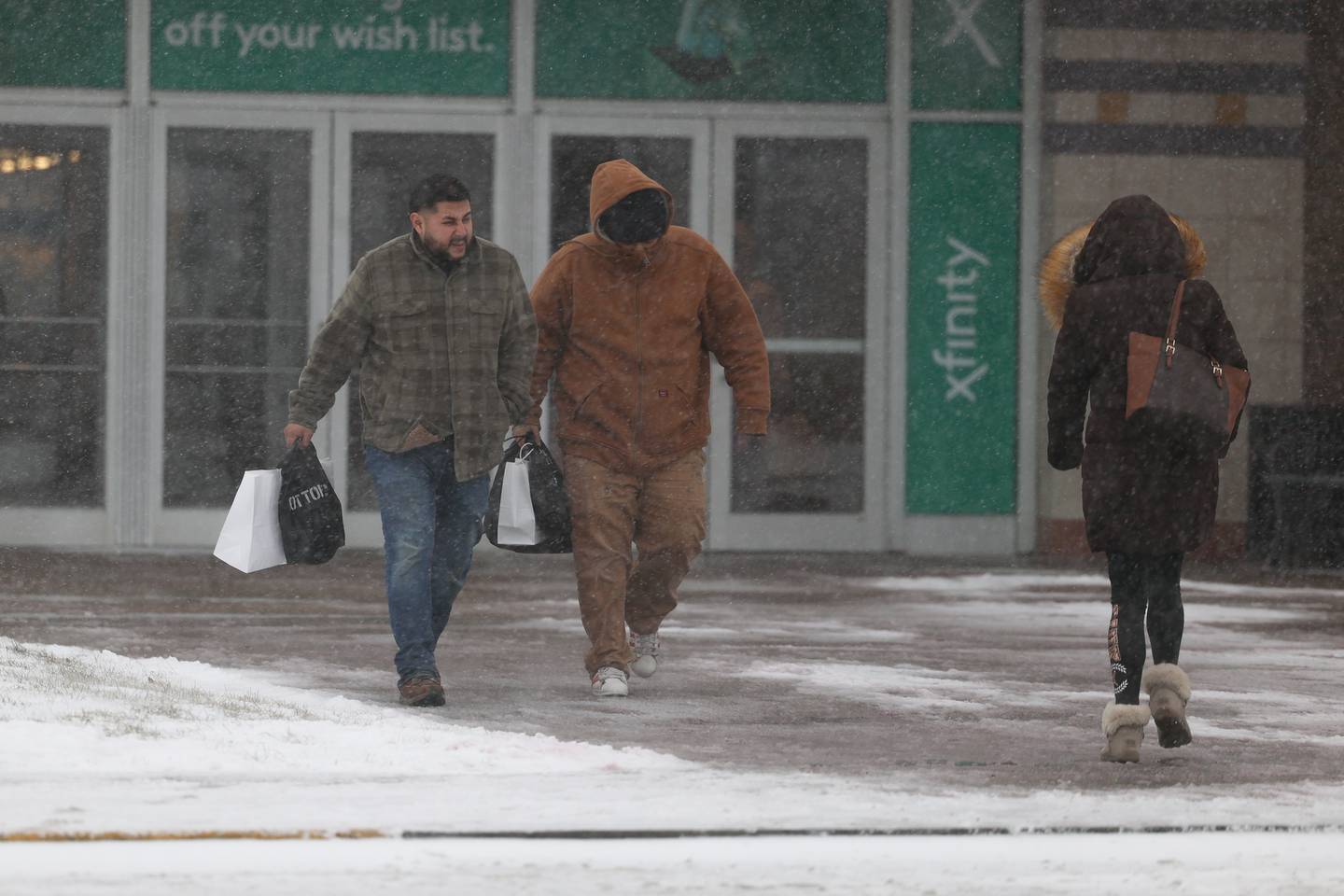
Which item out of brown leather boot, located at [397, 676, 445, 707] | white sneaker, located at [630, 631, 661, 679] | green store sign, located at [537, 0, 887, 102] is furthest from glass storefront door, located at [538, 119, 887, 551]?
brown leather boot, located at [397, 676, 445, 707]

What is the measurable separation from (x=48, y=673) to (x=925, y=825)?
3.66 metres

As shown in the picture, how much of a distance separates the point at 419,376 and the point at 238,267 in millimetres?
7343

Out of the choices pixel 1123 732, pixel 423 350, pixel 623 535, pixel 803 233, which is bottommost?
pixel 1123 732

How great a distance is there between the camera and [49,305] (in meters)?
15.1

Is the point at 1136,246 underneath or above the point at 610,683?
above

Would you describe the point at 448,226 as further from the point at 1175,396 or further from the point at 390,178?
the point at 390,178

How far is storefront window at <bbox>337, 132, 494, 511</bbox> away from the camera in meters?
15.1

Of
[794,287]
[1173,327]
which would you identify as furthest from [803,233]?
[1173,327]

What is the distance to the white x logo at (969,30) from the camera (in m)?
15.3

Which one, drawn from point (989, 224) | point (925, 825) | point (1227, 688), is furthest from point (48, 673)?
point (989, 224)

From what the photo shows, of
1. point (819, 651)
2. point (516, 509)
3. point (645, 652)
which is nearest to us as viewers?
point (516, 509)

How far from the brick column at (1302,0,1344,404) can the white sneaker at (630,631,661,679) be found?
25.5 ft

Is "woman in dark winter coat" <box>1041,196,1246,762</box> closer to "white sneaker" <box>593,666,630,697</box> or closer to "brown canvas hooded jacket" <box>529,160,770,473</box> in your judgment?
"brown canvas hooded jacket" <box>529,160,770,473</box>

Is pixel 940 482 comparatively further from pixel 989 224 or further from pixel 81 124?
pixel 81 124
